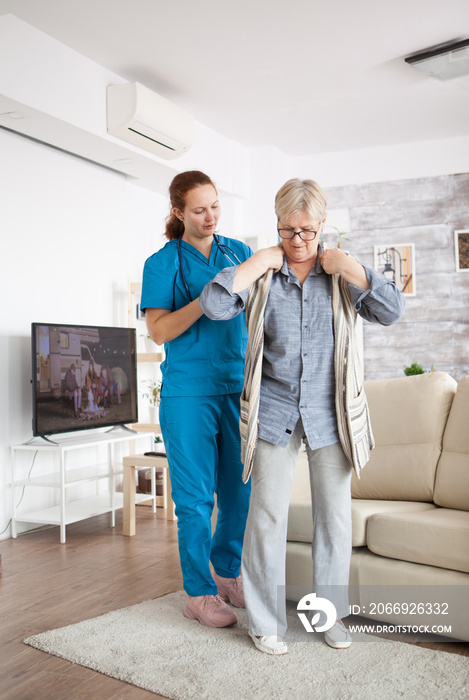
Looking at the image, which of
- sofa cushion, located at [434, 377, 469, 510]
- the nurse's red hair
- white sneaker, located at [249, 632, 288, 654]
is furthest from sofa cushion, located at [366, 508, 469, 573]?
the nurse's red hair

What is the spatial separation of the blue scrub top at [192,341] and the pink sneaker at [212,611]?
0.72 meters

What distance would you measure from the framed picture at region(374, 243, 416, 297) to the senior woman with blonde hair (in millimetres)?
4160

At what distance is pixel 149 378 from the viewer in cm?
564

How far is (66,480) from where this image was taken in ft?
13.6

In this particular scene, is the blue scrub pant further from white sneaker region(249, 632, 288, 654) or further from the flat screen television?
the flat screen television

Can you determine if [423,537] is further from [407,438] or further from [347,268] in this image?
[347,268]

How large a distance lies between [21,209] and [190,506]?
266 cm

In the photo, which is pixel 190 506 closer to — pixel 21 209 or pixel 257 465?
pixel 257 465

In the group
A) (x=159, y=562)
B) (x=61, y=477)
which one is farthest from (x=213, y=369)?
(x=61, y=477)

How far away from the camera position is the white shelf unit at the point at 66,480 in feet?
13.0

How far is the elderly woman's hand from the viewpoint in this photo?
75.5 inches

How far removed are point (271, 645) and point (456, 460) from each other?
1.04 m

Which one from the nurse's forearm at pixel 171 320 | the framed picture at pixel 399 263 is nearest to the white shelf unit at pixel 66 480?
the nurse's forearm at pixel 171 320

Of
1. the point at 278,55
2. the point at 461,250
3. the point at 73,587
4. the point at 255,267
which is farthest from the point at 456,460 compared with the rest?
the point at 461,250
